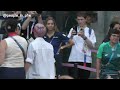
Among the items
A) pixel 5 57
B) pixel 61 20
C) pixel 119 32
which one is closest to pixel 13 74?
pixel 5 57

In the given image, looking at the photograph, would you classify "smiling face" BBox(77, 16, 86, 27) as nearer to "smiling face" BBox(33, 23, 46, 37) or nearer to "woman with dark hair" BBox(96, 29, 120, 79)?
"woman with dark hair" BBox(96, 29, 120, 79)

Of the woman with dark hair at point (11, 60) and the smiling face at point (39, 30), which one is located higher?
the smiling face at point (39, 30)

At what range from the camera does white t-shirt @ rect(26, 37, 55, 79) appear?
23.0ft

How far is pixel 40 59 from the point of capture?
7.04m

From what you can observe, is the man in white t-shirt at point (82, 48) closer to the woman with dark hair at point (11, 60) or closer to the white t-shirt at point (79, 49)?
the white t-shirt at point (79, 49)

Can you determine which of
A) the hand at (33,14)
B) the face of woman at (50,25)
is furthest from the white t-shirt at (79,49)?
the hand at (33,14)

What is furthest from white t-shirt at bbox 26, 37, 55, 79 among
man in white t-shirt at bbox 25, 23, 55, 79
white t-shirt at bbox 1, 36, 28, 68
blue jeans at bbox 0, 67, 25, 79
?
blue jeans at bbox 0, 67, 25, 79

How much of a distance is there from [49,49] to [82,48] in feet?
3.51

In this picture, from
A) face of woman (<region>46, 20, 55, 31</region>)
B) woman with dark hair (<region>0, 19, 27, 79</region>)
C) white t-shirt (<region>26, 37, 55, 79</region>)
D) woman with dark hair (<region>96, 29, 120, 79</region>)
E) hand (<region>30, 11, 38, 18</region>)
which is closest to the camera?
woman with dark hair (<region>0, 19, 27, 79</region>)

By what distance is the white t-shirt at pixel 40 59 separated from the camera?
7016 millimetres

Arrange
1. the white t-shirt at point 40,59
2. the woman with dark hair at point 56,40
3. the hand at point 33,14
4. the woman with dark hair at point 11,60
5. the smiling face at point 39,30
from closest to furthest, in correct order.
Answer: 1. the woman with dark hair at point 11,60
2. the white t-shirt at point 40,59
3. the smiling face at point 39,30
4. the woman with dark hair at point 56,40
5. the hand at point 33,14

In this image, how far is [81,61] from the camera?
797 centimetres

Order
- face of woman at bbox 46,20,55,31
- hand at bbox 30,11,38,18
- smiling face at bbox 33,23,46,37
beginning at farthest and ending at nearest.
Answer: hand at bbox 30,11,38,18
face of woman at bbox 46,20,55,31
smiling face at bbox 33,23,46,37
